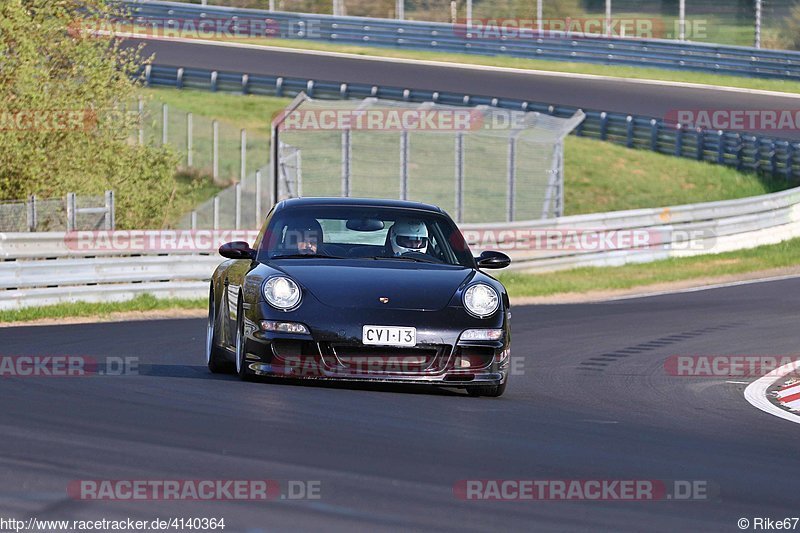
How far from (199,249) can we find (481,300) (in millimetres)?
11448

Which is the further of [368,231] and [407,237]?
[407,237]

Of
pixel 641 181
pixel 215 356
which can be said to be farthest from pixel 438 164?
Answer: pixel 215 356

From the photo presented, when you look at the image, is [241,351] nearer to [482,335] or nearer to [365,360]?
[365,360]

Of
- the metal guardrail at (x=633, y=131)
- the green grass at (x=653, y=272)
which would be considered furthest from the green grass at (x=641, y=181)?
the green grass at (x=653, y=272)

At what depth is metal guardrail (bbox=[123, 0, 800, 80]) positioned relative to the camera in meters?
41.0

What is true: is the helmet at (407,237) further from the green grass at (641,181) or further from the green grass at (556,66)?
the green grass at (556,66)

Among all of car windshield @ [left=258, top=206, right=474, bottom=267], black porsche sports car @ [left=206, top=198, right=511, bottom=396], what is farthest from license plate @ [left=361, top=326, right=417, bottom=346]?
car windshield @ [left=258, top=206, right=474, bottom=267]

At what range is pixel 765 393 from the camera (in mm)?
11469

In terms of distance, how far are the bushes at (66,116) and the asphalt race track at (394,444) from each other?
8.95 meters

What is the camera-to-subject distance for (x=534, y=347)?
48.9 feet

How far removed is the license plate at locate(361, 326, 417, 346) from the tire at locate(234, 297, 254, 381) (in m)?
0.88

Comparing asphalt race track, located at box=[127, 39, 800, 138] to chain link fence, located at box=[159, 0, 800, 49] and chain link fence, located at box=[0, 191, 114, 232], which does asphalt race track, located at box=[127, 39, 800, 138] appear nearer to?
chain link fence, located at box=[159, 0, 800, 49]

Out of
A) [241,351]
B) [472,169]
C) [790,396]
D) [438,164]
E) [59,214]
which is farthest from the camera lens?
[472,169]

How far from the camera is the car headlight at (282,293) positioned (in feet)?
31.5
